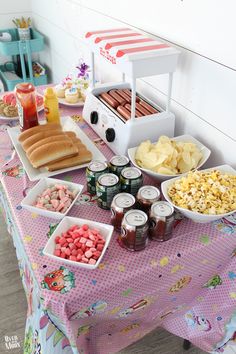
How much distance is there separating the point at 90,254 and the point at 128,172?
0.26 meters

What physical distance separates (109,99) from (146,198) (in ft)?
1.65

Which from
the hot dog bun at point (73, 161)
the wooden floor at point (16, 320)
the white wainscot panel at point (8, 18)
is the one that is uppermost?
the white wainscot panel at point (8, 18)

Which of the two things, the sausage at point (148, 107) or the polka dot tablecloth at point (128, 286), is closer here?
the polka dot tablecloth at point (128, 286)

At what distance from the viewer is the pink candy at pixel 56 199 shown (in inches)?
34.6

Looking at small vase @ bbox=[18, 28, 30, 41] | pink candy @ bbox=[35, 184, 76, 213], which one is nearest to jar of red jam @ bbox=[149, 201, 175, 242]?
pink candy @ bbox=[35, 184, 76, 213]

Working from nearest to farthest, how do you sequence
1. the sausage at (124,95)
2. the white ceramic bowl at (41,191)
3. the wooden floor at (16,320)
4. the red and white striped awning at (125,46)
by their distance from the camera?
1. the white ceramic bowl at (41,191)
2. the red and white striped awning at (125,46)
3. the sausage at (124,95)
4. the wooden floor at (16,320)

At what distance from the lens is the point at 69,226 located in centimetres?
84

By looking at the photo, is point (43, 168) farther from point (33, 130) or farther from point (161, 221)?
point (161, 221)

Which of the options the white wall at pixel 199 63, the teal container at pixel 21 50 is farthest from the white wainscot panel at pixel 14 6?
the white wall at pixel 199 63

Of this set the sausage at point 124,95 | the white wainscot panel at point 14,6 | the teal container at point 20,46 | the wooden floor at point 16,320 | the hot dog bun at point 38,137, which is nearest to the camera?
the hot dog bun at point 38,137

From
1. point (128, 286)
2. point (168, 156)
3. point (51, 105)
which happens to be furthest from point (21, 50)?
point (128, 286)

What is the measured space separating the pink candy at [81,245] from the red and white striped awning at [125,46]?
19.7 inches

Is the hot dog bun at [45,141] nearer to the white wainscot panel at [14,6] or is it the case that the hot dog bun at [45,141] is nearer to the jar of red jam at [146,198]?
the jar of red jam at [146,198]

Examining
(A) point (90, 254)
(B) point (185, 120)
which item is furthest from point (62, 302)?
(B) point (185, 120)
